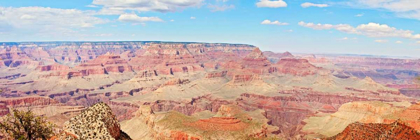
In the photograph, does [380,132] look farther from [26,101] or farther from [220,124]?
[26,101]

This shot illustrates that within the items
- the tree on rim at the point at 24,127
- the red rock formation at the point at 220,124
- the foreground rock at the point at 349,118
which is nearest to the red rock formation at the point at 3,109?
the red rock formation at the point at 220,124

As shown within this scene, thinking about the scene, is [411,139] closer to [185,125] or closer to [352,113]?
[185,125]

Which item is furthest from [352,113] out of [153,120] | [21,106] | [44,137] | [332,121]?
[21,106]

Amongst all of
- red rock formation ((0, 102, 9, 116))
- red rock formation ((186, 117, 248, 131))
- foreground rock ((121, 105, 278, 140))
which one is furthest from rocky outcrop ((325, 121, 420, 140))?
red rock formation ((0, 102, 9, 116))

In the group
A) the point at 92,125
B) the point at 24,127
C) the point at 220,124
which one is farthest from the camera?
the point at 220,124

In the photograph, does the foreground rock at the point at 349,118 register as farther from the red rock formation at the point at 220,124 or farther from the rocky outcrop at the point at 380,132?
the rocky outcrop at the point at 380,132

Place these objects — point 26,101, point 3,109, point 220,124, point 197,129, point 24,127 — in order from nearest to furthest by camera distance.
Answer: point 24,127, point 197,129, point 220,124, point 3,109, point 26,101

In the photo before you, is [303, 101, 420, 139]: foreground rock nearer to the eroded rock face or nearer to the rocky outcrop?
the rocky outcrop

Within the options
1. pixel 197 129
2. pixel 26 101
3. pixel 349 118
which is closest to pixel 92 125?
pixel 197 129
